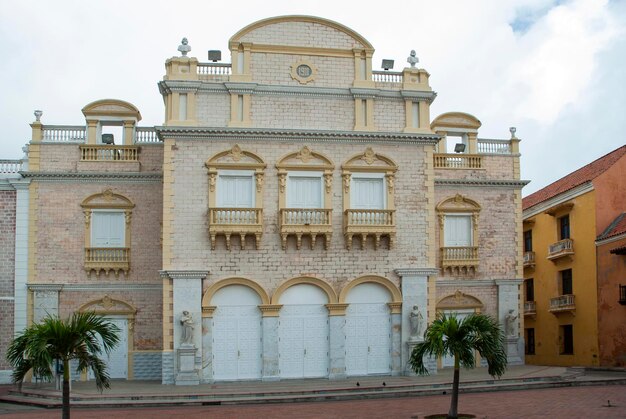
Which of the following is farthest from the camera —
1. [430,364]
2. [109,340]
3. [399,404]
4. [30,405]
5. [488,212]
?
[488,212]

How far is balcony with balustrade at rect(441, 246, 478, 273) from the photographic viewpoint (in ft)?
114

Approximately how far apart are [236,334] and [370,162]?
8049 mm

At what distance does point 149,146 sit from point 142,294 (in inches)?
232

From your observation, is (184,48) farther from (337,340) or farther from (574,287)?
(574,287)

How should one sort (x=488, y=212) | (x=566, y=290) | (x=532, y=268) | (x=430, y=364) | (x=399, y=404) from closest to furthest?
(x=399, y=404), (x=430, y=364), (x=488, y=212), (x=566, y=290), (x=532, y=268)

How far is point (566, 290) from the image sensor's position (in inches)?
1505

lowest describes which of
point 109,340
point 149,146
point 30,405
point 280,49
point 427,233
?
point 30,405

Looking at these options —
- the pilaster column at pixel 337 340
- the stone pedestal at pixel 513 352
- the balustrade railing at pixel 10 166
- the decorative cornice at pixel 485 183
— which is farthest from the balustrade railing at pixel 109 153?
the stone pedestal at pixel 513 352

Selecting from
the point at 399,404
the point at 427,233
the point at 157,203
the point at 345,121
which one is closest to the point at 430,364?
the point at 427,233

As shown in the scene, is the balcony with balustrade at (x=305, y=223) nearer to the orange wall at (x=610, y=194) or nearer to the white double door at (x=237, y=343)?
the white double door at (x=237, y=343)

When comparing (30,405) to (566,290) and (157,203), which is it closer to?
(157,203)

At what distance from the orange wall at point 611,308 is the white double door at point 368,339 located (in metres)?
9.94

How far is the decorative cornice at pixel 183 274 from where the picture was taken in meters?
29.6

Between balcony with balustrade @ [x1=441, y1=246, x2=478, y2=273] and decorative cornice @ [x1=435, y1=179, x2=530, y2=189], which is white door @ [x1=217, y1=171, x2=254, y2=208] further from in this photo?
balcony with balustrade @ [x1=441, y1=246, x2=478, y2=273]
